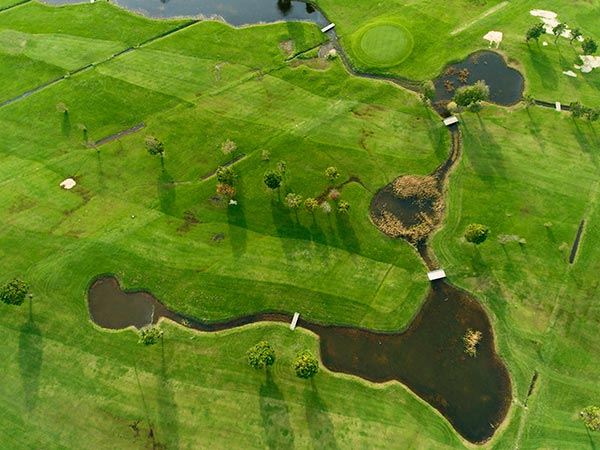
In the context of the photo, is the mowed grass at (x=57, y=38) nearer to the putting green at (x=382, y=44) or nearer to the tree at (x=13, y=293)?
the putting green at (x=382, y=44)

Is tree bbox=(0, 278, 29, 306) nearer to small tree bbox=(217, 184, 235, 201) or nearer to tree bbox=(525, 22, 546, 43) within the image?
small tree bbox=(217, 184, 235, 201)

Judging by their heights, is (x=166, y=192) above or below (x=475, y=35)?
below

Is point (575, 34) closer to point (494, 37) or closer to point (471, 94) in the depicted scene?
point (494, 37)

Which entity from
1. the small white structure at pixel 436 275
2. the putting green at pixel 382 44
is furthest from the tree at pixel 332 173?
the putting green at pixel 382 44

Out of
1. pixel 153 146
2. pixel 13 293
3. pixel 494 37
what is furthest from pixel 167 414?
pixel 494 37

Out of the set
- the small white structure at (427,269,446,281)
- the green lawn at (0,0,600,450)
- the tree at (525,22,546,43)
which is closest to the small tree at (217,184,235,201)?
the green lawn at (0,0,600,450)

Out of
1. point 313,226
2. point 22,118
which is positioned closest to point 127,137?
point 22,118

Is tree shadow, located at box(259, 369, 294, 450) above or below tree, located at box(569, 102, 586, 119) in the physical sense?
below
